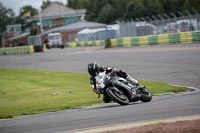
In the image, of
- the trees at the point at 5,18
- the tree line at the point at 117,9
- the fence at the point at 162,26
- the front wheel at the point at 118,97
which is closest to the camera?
the front wheel at the point at 118,97

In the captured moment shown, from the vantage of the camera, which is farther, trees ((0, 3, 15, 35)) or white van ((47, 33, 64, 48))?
trees ((0, 3, 15, 35))

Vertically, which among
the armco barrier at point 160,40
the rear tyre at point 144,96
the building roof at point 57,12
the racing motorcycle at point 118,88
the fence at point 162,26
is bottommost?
the rear tyre at point 144,96

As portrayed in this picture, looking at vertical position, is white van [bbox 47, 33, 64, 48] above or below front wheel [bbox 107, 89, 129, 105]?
above

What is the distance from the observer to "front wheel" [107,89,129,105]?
30.9 ft

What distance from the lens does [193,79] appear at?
1435cm

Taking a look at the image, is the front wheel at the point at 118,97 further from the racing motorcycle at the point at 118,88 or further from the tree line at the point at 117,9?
the tree line at the point at 117,9

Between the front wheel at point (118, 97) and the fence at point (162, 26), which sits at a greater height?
the fence at point (162, 26)

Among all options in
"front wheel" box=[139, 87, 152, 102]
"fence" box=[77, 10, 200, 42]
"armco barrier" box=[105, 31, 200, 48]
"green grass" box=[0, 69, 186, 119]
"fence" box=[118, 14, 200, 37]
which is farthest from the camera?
"fence" box=[118, 14, 200, 37]

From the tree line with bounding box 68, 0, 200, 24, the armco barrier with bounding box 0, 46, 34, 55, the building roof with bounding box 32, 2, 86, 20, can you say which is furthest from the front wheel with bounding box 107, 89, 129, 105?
the building roof with bounding box 32, 2, 86, 20

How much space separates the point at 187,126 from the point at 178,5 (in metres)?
90.8

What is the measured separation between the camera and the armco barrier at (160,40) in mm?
31763

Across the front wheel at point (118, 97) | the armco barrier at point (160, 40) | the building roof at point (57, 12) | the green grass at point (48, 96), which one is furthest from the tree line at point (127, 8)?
the front wheel at point (118, 97)

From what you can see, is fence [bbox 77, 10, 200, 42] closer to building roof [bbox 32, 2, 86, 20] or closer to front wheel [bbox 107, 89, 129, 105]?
front wheel [bbox 107, 89, 129, 105]

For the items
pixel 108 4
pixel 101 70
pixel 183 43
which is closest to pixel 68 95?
pixel 101 70
